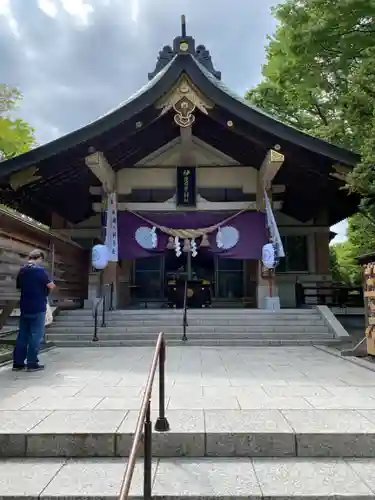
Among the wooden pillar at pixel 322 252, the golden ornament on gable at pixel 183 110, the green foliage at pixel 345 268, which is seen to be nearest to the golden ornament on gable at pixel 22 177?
the golden ornament on gable at pixel 183 110

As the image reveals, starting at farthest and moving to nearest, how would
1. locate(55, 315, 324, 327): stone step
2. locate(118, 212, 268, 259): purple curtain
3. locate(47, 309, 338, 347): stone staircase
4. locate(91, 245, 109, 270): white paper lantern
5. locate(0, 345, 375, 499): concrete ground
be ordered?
1. locate(118, 212, 268, 259): purple curtain
2. locate(91, 245, 109, 270): white paper lantern
3. locate(55, 315, 324, 327): stone step
4. locate(47, 309, 338, 347): stone staircase
5. locate(0, 345, 375, 499): concrete ground

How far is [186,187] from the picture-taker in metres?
12.0

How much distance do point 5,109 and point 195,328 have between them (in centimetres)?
1376

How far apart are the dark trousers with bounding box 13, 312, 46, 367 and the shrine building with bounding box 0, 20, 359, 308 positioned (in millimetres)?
5523

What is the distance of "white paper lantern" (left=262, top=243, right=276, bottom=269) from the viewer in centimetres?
1053

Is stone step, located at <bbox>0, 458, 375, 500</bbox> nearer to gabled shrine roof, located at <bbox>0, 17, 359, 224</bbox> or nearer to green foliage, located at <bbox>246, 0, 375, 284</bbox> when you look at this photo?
green foliage, located at <bbox>246, 0, 375, 284</bbox>

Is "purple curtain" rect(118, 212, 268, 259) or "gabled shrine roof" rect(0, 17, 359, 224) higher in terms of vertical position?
"gabled shrine roof" rect(0, 17, 359, 224)

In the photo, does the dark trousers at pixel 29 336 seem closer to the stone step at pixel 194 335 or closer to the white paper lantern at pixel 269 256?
the stone step at pixel 194 335

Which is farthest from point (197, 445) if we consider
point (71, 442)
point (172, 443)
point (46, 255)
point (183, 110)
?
point (183, 110)

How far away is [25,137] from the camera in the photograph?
16.5 meters

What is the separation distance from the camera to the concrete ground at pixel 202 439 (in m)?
2.49

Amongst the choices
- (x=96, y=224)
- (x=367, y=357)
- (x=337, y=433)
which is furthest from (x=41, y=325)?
(x=96, y=224)

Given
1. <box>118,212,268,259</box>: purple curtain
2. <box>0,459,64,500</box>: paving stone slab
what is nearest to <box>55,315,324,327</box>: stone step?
<box>118,212,268,259</box>: purple curtain

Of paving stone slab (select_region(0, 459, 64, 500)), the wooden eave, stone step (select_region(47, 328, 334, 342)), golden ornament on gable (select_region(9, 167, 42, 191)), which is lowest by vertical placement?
paving stone slab (select_region(0, 459, 64, 500))
